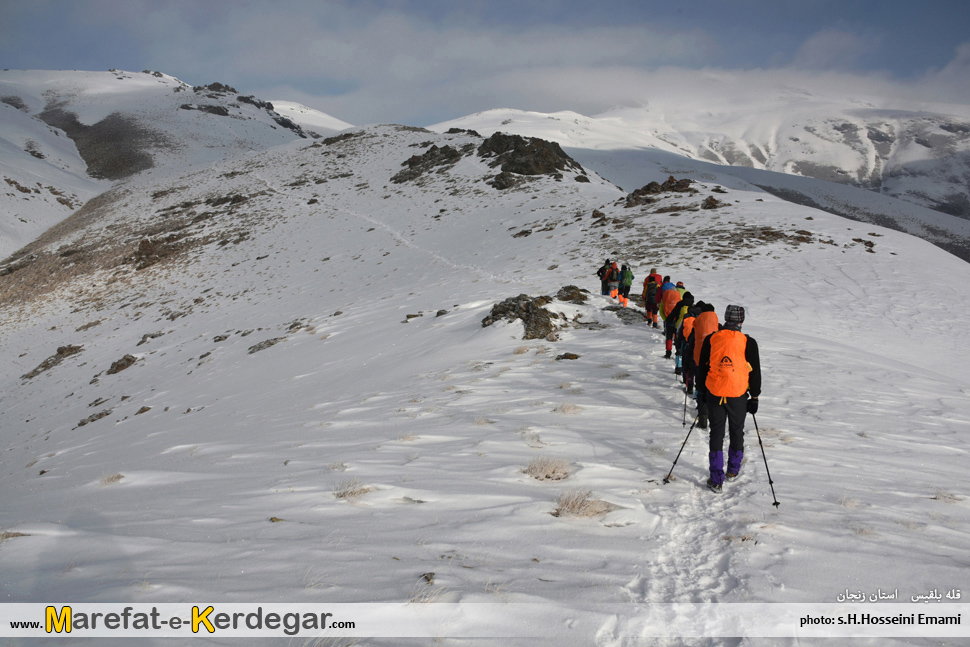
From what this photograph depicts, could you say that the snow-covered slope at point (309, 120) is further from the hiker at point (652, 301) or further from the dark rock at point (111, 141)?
the hiker at point (652, 301)

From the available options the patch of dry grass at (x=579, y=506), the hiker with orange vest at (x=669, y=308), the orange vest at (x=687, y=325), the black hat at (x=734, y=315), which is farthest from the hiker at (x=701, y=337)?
the hiker with orange vest at (x=669, y=308)

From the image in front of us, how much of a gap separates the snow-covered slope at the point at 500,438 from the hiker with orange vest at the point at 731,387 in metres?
0.35

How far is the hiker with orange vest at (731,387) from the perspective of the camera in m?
4.73

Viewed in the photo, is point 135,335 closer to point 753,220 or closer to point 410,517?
point 410,517

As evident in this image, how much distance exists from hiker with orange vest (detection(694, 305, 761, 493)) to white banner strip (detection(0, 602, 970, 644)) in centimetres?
189

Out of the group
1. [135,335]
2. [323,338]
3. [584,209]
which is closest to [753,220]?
[584,209]

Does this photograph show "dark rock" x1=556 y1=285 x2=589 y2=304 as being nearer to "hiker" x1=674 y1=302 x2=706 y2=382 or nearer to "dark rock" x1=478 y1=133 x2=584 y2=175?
"hiker" x1=674 y1=302 x2=706 y2=382

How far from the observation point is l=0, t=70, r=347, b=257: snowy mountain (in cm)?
4406

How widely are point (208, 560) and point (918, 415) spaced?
28.7ft

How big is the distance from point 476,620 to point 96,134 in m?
90.4

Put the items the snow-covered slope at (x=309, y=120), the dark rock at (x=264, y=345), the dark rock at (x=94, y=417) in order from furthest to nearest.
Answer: the snow-covered slope at (x=309, y=120), the dark rock at (x=264, y=345), the dark rock at (x=94, y=417)

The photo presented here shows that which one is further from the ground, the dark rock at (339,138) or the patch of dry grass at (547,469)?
the dark rock at (339,138)

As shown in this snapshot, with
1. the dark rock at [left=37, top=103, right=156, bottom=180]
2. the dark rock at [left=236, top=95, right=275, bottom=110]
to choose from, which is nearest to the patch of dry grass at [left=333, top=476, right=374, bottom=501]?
the dark rock at [left=37, top=103, right=156, bottom=180]

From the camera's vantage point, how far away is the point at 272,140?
72.6 metres
